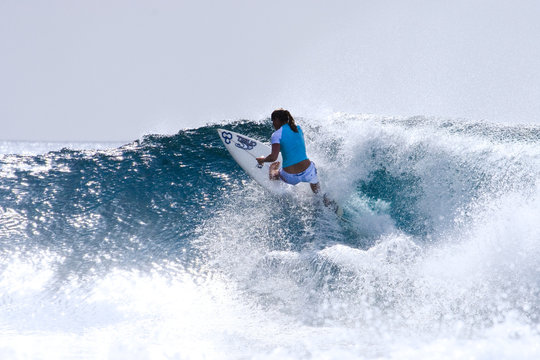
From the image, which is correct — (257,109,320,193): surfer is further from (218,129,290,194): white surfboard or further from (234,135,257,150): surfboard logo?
(234,135,257,150): surfboard logo

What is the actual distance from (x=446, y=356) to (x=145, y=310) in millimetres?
2613

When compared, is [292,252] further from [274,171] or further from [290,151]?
[274,171]

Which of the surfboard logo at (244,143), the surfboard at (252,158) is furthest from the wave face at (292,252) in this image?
the surfboard logo at (244,143)

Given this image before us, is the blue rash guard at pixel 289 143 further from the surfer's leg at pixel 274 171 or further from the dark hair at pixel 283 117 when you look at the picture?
the surfer's leg at pixel 274 171

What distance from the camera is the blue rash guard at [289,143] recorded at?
589cm

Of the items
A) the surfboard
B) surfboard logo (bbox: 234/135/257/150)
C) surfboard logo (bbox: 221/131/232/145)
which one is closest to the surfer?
the surfboard

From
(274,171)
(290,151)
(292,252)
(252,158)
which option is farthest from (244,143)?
(292,252)

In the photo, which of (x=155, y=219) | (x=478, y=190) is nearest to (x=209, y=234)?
(x=155, y=219)

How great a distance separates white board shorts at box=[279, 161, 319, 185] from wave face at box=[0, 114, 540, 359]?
0.33 metres

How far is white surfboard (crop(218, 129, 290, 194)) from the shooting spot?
687 centimetres

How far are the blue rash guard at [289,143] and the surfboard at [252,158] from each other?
53 cm

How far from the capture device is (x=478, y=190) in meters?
5.76

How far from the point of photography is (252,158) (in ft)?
23.7

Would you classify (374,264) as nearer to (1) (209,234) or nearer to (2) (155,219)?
(1) (209,234)
